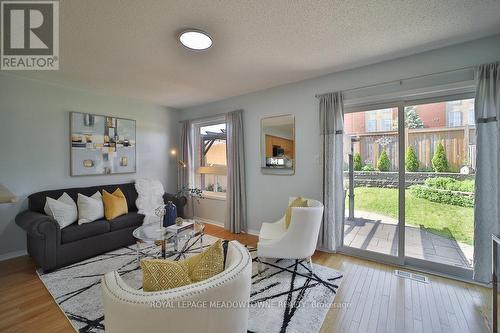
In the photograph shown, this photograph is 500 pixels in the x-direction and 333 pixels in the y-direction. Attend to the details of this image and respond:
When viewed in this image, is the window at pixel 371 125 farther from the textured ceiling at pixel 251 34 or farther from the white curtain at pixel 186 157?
the white curtain at pixel 186 157

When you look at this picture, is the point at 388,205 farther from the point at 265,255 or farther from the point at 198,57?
the point at 198,57

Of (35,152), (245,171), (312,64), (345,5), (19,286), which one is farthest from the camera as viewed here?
(245,171)

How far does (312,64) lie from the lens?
282 cm

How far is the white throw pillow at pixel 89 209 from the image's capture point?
10.0 ft

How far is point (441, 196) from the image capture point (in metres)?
2.64

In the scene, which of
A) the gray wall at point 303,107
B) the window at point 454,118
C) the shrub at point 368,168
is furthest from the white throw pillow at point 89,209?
the window at point 454,118

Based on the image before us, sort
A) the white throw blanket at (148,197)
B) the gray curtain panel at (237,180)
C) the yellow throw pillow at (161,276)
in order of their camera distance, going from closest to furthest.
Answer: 1. the yellow throw pillow at (161,276)
2. the white throw blanket at (148,197)
3. the gray curtain panel at (237,180)

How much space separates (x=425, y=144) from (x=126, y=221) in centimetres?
433

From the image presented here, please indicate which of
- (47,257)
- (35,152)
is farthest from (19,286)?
(35,152)

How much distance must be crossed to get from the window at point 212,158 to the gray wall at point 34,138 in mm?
1600

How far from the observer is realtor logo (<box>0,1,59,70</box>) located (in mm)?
1786

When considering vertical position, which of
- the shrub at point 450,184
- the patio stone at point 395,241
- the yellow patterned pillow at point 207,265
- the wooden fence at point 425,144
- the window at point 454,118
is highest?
the window at point 454,118

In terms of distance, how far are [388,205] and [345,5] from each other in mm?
2443

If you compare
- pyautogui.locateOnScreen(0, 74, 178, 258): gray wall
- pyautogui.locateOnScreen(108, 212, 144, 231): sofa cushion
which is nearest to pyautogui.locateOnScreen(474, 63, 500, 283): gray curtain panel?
pyautogui.locateOnScreen(108, 212, 144, 231): sofa cushion
